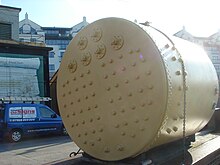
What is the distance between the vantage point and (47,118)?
13422 millimetres

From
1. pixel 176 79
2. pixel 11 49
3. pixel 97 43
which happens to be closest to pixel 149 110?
pixel 176 79

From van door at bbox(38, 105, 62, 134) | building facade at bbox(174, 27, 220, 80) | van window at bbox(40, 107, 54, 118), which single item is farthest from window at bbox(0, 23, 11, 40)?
building facade at bbox(174, 27, 220, 80)

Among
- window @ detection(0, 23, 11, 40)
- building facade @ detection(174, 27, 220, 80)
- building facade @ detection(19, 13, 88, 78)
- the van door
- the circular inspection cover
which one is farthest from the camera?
building facade @ detection(19, 13, 88, 78)

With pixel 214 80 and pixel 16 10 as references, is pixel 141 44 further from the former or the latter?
pixel 16 10

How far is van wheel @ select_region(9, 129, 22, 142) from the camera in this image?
1218 cm

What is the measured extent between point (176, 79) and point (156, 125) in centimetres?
59

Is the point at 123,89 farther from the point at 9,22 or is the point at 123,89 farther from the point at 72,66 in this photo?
the point at 9,22

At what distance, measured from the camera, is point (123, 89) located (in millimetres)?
3283

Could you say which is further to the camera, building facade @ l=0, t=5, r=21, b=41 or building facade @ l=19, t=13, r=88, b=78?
building facade @ l=19, t=13, r=88, b=78

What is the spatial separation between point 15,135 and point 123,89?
10.1 metres

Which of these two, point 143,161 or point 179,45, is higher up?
point 179,45

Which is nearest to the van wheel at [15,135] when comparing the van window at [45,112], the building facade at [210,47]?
the van window at [45,112]

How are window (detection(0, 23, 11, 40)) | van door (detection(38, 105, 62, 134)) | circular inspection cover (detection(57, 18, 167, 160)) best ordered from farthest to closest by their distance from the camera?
window (detection(0, 23, 11, 40))
van door (detection(38, 105, 62, 134))
circular inspection cover (detection(57, 18, 167, 160))

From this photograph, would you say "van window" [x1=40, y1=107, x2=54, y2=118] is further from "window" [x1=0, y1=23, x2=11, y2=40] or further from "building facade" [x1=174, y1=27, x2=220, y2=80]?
A: "window" [x1=0, y1=23, x2=11, y2=40]
